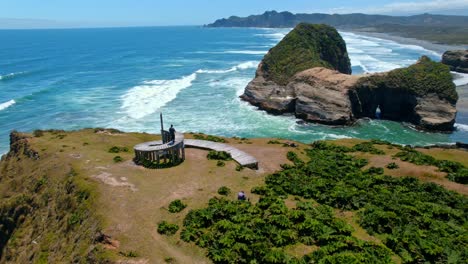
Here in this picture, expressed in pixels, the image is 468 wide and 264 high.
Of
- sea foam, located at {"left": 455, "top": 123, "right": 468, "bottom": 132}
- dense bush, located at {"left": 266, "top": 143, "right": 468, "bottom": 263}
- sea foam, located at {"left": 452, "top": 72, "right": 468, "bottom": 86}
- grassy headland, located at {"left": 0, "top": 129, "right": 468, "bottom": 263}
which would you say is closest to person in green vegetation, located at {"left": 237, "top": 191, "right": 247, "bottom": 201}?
grassy headland, located at {"left": 0, "top": 129, "right": 468, "bottom": 263}

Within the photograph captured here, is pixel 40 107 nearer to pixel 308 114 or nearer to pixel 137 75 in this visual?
pixel 137 75

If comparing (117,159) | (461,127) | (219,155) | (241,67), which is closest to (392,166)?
(219,155)

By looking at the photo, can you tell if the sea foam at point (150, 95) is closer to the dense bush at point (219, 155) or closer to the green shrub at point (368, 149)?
the dense bush at point (219, 155)

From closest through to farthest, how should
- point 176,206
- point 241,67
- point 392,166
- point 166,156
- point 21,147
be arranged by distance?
point 176,206 < point 166,156 < point 392,166 < point 21,147 < point 241,67

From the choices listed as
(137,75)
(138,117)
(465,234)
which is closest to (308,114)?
(138,117)

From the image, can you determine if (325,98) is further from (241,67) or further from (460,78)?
(241,67)
